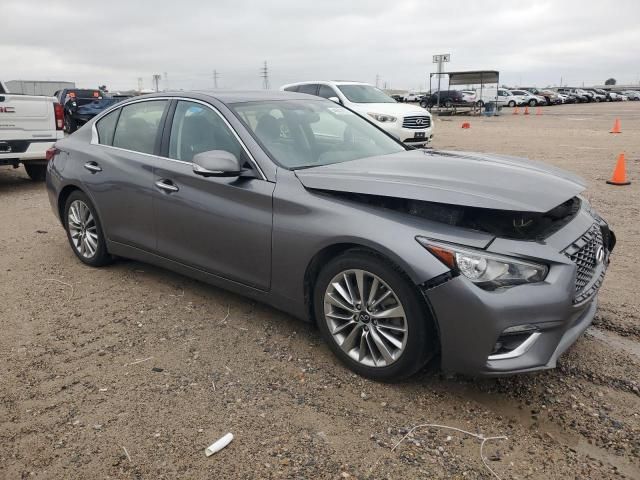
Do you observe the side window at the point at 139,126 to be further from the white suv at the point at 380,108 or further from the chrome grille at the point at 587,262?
the white suv at the point at 380,108

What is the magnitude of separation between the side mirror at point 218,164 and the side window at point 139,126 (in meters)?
1.04

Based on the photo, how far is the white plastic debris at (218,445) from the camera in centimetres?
258

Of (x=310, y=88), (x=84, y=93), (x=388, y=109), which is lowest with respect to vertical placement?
(x=388, y=109)

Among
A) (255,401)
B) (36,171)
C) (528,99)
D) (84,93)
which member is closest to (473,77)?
(528,99)

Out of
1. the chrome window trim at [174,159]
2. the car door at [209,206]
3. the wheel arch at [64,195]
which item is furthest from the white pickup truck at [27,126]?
the car door at [209,206]

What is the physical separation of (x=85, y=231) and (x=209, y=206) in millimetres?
1922

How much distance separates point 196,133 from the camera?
159 inches

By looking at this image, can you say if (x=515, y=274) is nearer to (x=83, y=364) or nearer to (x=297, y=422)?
(x=297, y=422)

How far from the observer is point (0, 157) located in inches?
335

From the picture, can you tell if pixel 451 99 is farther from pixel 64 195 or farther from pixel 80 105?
pixel 64 195

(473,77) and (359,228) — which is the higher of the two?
(473,77)

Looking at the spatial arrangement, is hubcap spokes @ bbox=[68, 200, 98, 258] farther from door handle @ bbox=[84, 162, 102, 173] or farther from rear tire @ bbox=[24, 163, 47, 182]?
rear tire @ bbox=[24, 163, 47, 182]

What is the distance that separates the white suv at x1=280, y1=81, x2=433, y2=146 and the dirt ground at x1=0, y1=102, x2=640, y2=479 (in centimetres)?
907

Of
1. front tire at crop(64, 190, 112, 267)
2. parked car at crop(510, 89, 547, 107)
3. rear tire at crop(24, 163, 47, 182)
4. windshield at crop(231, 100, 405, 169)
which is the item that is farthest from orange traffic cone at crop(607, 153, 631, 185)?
parked car at crop(510, 89, 547, 107)
